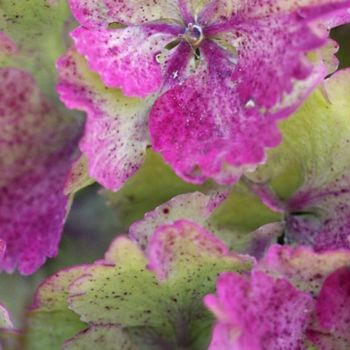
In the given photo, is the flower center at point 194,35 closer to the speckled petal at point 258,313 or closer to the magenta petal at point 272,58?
the magenta petal at point 272,58

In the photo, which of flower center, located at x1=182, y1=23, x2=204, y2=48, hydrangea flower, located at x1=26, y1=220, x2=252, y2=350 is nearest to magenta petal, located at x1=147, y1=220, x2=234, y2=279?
hydrangea flower, located at x1=26, y1=220, x2=252, y2=350

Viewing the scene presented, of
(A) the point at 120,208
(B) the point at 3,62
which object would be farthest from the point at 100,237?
(B) the point at 3,62

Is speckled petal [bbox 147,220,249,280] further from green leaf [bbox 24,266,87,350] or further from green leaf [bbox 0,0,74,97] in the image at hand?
green leaf [bbox 0,0,74,97]

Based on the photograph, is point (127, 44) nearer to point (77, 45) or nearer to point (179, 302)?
point (77, 45)

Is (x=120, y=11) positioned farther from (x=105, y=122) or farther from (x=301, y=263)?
(x=301, y=263)

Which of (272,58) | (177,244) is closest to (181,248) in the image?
(177,244)
